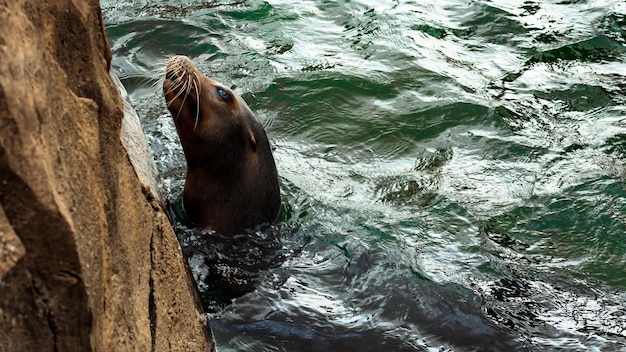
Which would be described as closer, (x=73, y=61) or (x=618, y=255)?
(x=73, y=61)

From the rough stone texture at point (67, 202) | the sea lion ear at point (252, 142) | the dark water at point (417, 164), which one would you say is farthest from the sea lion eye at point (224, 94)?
the rough stone texture at point (67, 202)

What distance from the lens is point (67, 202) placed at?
6.07ft

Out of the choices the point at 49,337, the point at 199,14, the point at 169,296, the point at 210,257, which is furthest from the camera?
the point at 199,14

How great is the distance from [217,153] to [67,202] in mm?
2777

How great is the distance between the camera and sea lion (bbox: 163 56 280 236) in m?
4.54

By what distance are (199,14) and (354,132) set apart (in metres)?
2.33

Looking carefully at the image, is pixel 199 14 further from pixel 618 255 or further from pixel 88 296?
pixel 88 296

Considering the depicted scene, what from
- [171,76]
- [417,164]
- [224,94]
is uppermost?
[171,76]

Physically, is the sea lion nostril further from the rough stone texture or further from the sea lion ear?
the rough stone texture

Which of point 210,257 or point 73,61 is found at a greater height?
point 73,61

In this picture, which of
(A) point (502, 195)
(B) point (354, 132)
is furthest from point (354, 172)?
(A) point (502, 195)

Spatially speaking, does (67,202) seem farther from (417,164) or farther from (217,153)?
(417,164)

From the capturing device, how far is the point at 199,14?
7703mm

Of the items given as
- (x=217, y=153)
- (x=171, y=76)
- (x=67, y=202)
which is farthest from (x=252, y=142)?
(x=67, y=202)
